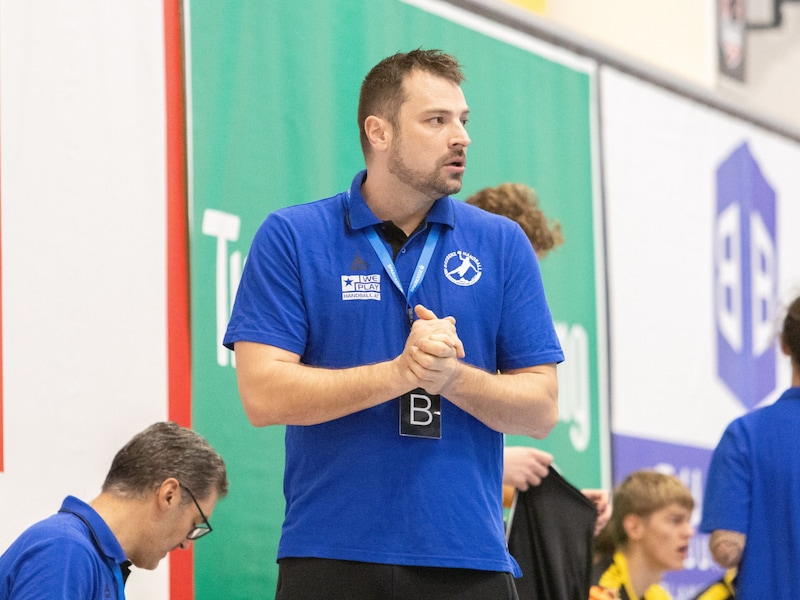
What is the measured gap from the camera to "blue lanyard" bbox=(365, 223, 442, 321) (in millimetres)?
2432

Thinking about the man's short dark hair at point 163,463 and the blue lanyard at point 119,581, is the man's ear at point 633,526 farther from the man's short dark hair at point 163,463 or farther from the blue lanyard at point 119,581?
the blue lanyard at point 119,581

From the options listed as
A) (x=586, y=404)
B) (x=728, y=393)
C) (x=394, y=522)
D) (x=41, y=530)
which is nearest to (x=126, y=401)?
(x=41, y=530)

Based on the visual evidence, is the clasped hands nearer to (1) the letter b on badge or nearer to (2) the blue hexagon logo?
(1) the letter b on badge

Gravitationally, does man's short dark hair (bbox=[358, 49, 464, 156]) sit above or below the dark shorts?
above

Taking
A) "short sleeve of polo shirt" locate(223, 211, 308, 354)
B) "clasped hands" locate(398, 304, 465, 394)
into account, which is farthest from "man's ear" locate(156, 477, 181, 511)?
"clasped hands" locate(398, 304, 465, 394)

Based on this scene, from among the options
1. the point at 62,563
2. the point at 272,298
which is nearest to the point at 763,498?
the point at 272,298

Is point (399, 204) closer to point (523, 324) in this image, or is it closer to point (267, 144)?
point (523, 324)

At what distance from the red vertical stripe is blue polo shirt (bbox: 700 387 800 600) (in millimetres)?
1477

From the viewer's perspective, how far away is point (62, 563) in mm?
2533

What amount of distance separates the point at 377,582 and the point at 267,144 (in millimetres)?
1871

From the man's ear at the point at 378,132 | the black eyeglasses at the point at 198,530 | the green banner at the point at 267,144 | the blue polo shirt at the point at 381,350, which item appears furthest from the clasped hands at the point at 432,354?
the green banner at the point at 267,144

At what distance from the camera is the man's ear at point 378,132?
259 cm

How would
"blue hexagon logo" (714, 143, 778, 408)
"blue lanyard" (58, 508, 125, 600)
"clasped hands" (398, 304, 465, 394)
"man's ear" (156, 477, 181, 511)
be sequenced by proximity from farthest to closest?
"blue hexagon logo" (714, 143, 778, 408), "man's ear" (156, 477, 181, 511), "blue lanyard" (58, 508, 125, 600), "clasped hands" (398, 304, 465, 394)

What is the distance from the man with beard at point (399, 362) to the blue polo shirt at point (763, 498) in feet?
3.64
